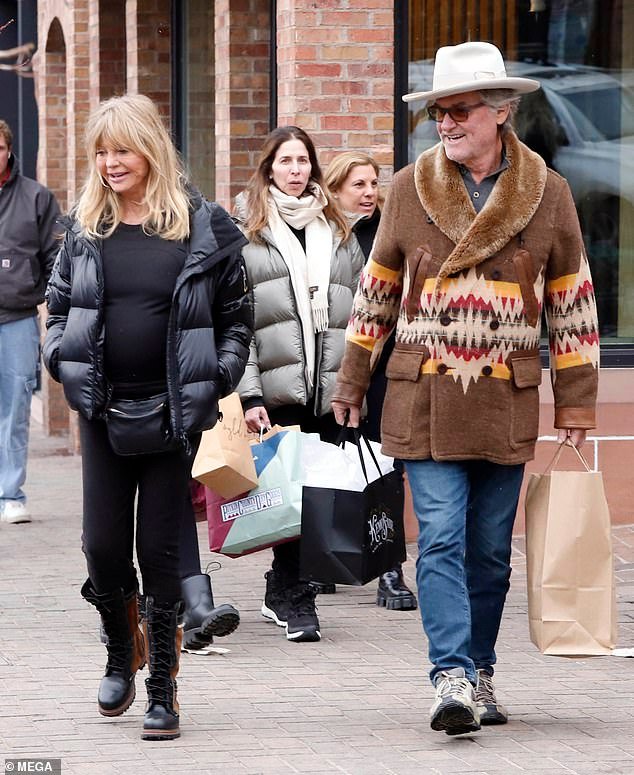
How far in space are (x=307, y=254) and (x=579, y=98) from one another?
2.69m

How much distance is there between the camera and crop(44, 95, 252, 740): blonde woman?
5.32 metres

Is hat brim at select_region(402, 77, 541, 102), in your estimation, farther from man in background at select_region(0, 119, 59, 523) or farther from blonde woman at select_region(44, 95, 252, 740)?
man in background at select_region(0, 119, 59, 523)

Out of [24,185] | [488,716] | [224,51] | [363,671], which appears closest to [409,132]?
[224,51]

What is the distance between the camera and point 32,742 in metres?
5.38

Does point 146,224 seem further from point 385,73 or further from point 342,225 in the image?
point 385,73

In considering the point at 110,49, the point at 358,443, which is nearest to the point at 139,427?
the point at 358,443

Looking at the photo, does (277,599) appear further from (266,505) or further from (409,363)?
(409,363)

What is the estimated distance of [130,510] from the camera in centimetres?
549

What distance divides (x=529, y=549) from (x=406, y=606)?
1983mm

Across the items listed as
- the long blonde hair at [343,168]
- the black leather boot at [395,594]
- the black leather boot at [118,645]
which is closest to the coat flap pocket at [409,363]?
the black leather boot at [118,645]

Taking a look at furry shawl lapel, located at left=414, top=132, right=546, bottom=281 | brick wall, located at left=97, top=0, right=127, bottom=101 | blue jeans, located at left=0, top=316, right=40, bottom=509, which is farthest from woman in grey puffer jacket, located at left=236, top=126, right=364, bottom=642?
brick wall, located at left=97, top=0, right=127, bottom=101

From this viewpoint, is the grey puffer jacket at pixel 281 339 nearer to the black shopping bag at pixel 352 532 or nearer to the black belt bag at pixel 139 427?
the black shopping bag at pixel 352 532

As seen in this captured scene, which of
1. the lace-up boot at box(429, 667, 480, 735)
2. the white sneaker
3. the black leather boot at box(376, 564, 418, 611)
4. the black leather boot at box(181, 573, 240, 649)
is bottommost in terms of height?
the white sneaker

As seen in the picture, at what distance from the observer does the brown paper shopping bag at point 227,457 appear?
6.65 m
